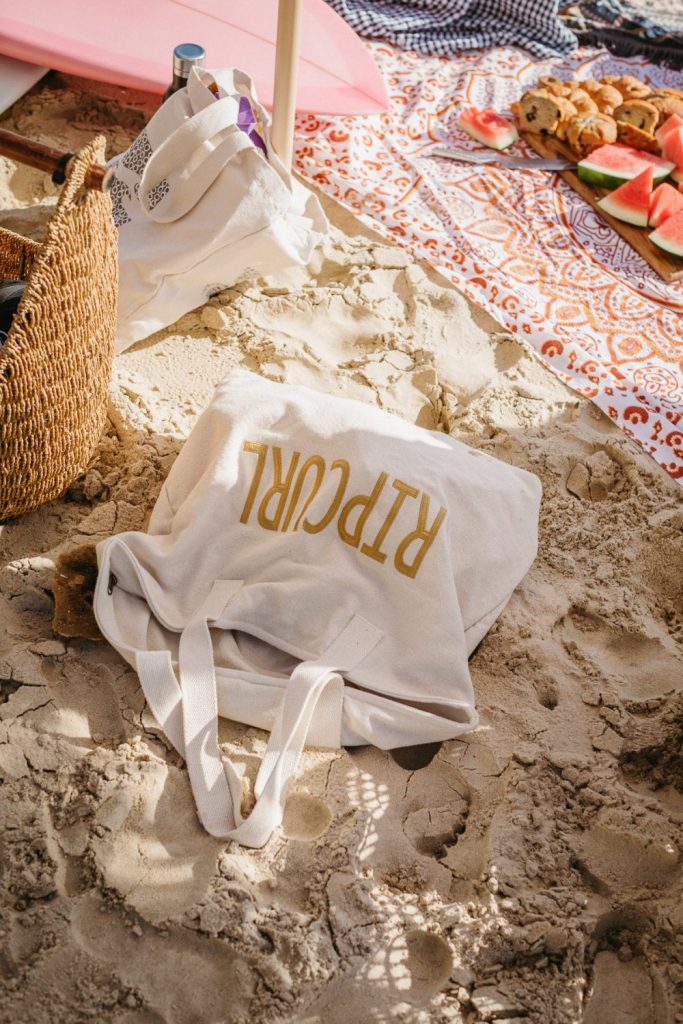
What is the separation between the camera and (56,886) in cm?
149

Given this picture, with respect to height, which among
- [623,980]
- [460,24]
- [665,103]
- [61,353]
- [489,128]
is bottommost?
[623,980]

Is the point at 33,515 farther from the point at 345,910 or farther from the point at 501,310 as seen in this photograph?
the point at 501,310

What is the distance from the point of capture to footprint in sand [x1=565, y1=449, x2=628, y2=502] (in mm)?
2330

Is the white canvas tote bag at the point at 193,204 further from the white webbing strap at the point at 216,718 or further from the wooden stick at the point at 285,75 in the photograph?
the white webbing strap at the point at 216,718

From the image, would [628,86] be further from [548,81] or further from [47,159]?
[47,159]

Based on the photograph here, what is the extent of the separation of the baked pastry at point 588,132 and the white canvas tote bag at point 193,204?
1.28 metres

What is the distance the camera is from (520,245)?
3012 mm

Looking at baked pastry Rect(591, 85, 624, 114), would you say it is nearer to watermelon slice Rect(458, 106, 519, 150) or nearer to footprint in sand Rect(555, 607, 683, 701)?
watermelon slice Rect(458, 106, 519, 150)

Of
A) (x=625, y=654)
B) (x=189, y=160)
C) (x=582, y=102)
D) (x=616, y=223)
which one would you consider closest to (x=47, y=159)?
(x=189, y=160)

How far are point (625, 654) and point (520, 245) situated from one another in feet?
5.05

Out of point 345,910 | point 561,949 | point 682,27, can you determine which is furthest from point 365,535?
point 682,27

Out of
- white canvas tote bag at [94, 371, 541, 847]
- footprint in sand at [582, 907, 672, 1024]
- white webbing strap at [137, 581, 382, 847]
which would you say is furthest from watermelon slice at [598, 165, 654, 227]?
footprint in sand at [582, 907, 672, 1024]

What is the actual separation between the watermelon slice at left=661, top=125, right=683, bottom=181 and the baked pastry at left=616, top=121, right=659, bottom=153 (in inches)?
2.3

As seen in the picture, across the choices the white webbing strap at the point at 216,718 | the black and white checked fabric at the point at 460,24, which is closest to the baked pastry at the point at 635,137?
the black and white checked fabric at the point at 460,24
